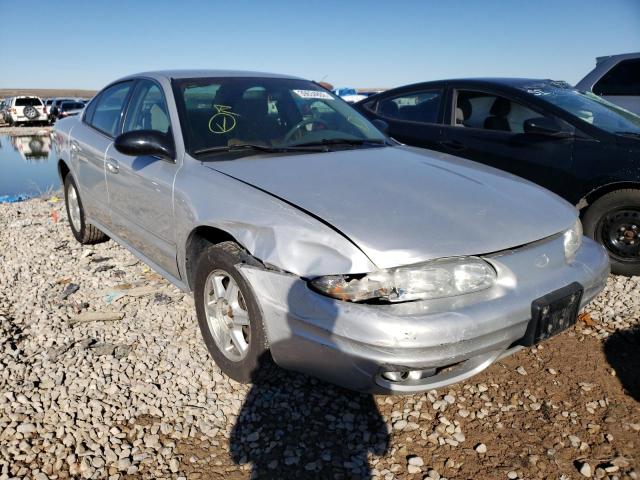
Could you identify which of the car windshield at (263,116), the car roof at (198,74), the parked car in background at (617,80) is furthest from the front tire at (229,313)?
the parked car in background at (617,80)

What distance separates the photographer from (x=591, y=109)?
173 inches

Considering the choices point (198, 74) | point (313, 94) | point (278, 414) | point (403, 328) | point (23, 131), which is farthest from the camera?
point (23, 131)

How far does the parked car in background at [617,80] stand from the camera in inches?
246

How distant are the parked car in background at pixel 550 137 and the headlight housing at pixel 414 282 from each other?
250 centimetres

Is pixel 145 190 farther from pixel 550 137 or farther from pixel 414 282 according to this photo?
pixel 550 137

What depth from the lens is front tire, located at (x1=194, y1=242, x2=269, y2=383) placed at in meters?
2.25

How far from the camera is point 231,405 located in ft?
8.02

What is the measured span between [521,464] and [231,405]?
1330 millimetres

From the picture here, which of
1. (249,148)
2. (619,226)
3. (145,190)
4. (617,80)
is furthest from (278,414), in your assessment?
(617,80)

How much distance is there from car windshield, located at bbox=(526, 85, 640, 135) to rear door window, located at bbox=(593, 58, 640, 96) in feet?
6.37

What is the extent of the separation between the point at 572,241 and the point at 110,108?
3.50m

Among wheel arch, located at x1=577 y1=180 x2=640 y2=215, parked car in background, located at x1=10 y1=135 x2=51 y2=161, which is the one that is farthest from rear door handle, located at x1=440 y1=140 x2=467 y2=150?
parked car in background, located at x1=10 y1=135 x2=51 y2=161

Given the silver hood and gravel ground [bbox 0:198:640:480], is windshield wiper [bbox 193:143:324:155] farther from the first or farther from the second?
gravel ground [bbox 0:198:640:480]

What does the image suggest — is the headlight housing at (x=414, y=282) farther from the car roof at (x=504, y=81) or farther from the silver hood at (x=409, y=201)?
the car roof at (x=504, y=81)
